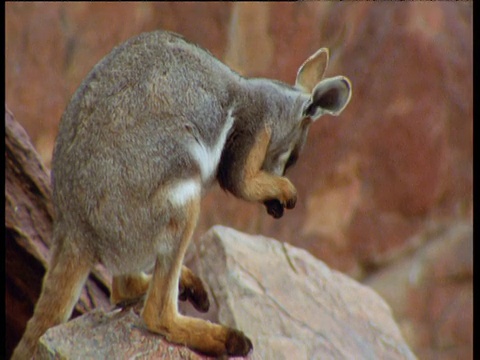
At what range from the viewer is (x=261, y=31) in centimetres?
668

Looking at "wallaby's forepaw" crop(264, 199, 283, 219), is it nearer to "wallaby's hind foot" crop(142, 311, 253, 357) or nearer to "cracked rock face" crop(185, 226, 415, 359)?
"cracked rock face" crop(185, 226, 415, 359)

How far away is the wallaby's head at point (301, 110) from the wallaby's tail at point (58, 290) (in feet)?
2.98

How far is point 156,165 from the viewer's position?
319cm

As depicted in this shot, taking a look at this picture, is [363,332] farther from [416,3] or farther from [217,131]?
[416,3]

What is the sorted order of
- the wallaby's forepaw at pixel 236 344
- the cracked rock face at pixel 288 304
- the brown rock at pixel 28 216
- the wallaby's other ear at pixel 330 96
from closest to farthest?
the wallaby's forepaw at pixel 236 344 < the wallaby's other ear at pixel 330 96 < the cracked rock face at pixel 288 304 < the brown rock at pixel 28 216

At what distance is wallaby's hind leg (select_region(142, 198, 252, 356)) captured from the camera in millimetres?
3189

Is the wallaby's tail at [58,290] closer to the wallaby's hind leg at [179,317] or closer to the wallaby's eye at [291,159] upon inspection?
the wallaby's hind leg at [179,317]

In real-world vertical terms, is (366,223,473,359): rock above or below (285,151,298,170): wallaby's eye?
below

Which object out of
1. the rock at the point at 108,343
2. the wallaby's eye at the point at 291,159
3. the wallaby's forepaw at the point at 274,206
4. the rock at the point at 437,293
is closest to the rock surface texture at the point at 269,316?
the rock at the point at 108,343

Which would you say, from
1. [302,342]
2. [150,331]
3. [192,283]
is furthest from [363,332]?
[150,331]

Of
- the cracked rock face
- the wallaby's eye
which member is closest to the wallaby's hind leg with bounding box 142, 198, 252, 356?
the cracked rock face

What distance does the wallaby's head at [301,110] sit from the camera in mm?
3531

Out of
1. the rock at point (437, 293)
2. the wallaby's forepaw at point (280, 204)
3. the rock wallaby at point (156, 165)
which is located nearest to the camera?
the rock wallaby at point (156, 165)

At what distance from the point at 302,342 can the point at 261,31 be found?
343 cm
